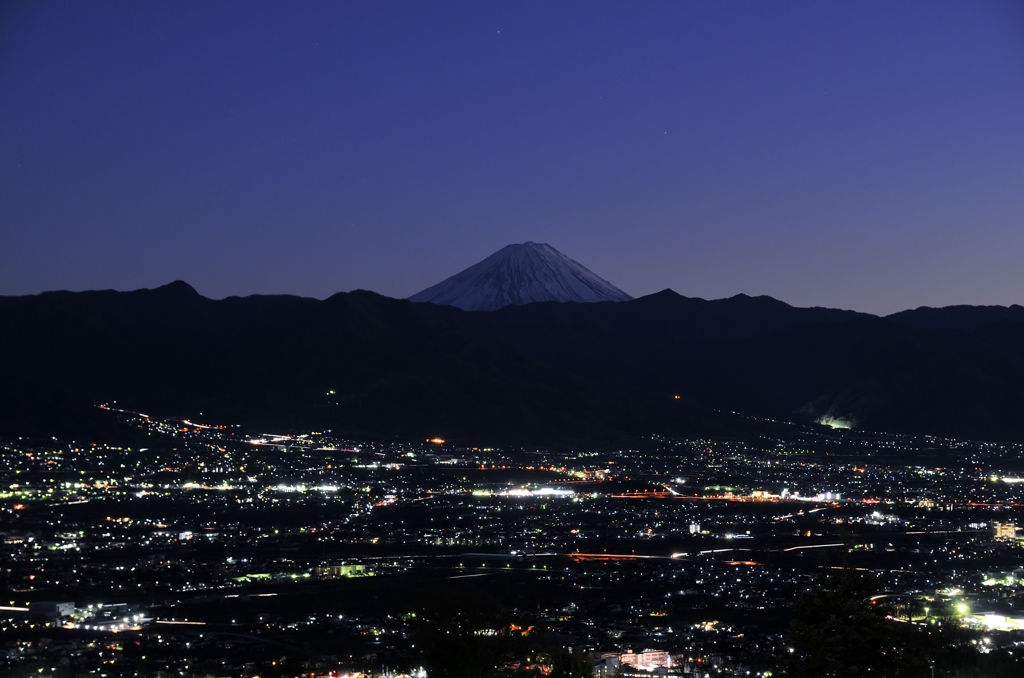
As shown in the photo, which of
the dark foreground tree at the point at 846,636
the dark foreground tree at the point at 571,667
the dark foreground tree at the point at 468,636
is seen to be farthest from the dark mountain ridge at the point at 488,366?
the dark foreground tree at the point at 846,636

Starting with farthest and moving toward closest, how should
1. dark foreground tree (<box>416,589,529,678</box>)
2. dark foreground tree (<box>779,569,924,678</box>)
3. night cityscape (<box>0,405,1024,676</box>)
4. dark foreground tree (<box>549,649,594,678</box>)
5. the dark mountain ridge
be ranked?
1. the dark mountain ridge
2. night cityscape (<box>0,405,1024,676</box>)
3. dark foreground tree (<box>416,589,529,678</box>)
4. dark foreground tree (<box>549,649,594,678</box>)
5. dark foreground tree (<box>779,569,924,678</box>)

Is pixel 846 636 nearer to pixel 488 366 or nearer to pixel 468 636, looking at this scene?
pixel 468 636

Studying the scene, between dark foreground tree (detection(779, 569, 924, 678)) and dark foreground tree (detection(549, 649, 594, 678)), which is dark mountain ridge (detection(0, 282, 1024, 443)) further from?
dark foreground tree (detection(779, 569, 924, 678))

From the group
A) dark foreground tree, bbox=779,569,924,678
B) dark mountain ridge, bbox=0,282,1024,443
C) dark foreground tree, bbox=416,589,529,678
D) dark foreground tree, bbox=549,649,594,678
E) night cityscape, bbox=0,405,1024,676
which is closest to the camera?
dark foreground tree, bbox=779,569,924,678

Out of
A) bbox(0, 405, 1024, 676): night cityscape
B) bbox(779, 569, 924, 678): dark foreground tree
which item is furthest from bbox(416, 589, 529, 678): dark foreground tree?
bbox(779, 569, 924, 678): dark foreground tree

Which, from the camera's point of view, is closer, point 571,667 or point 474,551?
point 571,667

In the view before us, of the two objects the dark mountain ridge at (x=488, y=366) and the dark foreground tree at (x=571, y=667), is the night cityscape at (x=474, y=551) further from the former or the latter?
the dark mountain ridge at (x=488, y=366)

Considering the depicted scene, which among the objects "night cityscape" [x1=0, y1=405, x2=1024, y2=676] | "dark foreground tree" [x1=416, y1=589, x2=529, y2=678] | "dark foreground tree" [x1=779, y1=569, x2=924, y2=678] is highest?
"dark foreground tree" [x1=779, y1=569, x2=924, y2=678]

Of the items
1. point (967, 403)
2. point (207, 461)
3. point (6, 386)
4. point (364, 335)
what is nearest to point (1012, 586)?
point (207, 461)

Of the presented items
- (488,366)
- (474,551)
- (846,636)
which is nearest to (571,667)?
(846,636)
